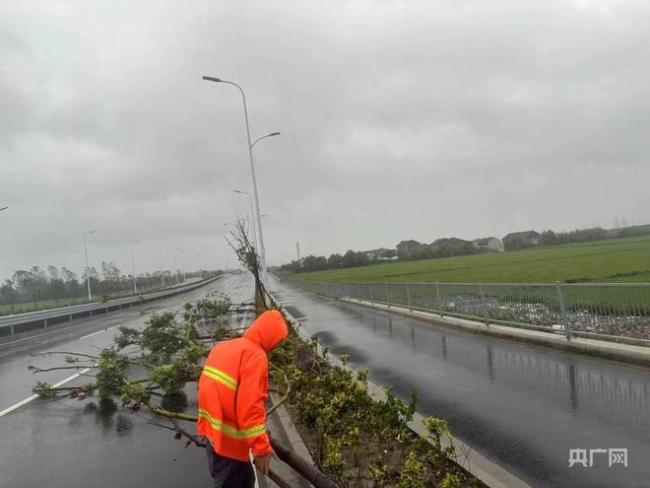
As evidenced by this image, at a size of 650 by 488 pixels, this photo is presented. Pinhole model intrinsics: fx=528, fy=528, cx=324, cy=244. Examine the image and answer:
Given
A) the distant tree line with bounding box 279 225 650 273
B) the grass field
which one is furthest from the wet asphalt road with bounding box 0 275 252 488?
the distant tree line with bounding box 279 225 650 273

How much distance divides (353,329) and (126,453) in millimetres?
10346

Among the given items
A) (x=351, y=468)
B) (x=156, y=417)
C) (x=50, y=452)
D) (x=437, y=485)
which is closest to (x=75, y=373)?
(x=156, y=417)

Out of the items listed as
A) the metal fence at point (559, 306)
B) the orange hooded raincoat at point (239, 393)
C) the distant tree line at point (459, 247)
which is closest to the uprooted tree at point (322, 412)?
the orange hooded raincoat at point (239, 393)

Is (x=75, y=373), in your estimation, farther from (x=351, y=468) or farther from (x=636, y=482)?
(x=636, y=482)

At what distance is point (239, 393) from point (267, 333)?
41 centimetres

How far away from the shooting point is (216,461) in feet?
11.0

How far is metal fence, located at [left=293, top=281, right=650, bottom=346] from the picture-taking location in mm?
8430

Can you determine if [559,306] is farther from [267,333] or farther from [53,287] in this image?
[53,287]

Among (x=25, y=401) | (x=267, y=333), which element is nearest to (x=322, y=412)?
(x=267, y=333)

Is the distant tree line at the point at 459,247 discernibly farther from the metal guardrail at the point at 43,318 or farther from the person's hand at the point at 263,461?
Result: the person's hand at the point at 263,461

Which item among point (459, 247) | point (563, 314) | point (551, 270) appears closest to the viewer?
point (563, 314)

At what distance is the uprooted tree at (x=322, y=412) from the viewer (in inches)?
158

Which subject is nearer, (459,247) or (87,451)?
(87,451)

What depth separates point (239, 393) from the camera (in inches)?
121
